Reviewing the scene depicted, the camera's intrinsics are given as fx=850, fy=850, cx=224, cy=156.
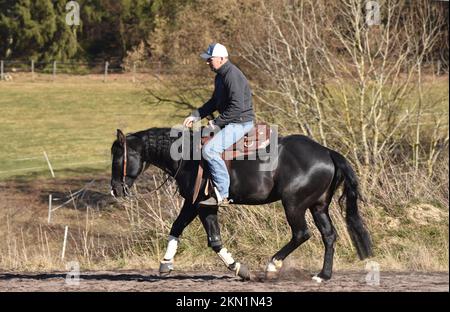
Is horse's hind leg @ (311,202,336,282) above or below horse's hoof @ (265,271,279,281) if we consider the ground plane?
above

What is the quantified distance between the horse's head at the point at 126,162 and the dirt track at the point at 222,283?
1.11 meters

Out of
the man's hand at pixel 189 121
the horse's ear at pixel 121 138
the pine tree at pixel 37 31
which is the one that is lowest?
the horse's ear at pixel 121 138

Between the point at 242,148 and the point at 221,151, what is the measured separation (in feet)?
0.86

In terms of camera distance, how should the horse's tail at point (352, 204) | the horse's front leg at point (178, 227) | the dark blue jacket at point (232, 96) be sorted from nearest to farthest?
1. the dark blue jacket at point (232, 96)
2. the horse's tail at point (352, 204)
3. the horse's front leg at point (178, 227)

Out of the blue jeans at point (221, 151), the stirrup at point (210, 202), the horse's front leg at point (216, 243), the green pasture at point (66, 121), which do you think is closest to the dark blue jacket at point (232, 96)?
the blue jeans at point (221, 151)

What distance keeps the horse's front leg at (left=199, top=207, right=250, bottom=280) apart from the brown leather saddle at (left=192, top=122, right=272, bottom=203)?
0.23m

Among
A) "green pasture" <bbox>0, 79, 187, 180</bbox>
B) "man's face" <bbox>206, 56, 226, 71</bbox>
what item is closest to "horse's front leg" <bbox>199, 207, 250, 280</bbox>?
"man's face" <bbox>206, 56, 226, 71</bbox>

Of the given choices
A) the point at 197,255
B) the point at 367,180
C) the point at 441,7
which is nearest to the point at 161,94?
the point at 441,7

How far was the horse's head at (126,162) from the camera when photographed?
33.3ft

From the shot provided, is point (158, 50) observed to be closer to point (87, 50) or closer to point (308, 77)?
point (308, 77)

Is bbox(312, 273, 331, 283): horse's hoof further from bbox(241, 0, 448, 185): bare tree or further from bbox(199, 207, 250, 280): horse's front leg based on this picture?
bbox(241, 0, 448, 185): bare tree

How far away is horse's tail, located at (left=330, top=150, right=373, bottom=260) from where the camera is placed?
974cm

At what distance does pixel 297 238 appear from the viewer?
9602 mm

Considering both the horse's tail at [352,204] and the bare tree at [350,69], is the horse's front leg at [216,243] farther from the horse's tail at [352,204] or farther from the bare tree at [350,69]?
the bare tree at [350,69]
